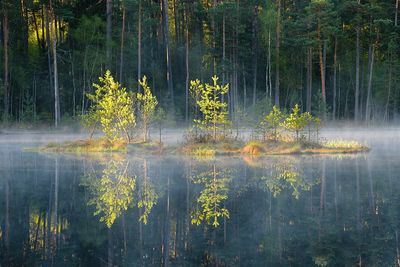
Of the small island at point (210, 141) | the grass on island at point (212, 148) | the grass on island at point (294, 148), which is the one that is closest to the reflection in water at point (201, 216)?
the grass on island at point (212, 148)

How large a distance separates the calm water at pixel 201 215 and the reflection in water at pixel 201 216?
2cm

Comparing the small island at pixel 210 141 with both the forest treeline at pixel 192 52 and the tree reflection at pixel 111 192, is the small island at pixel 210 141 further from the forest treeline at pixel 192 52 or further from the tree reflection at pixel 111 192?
the forest treeline at pixel 192 52

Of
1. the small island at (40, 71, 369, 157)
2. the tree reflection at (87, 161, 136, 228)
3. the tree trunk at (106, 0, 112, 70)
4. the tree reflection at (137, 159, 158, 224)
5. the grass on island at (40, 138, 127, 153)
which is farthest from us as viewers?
the tree trunk at (106, 0, 112, 70)

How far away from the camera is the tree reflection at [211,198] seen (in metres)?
12.2

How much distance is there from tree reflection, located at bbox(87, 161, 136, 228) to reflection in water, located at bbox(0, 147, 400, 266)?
0.09 ft

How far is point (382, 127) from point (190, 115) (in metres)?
17.9

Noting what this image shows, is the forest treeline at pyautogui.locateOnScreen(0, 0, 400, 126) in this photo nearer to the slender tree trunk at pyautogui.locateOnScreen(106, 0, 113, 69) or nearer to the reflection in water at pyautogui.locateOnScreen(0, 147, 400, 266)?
the slender tree trunk at pyautogui.locateOnScreen(106, 0, 113, 69)

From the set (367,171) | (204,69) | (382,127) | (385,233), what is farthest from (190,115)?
(385,233)

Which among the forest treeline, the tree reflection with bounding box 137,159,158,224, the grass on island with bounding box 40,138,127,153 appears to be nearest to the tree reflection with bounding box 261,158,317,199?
the tree reflection with bounding box 137,159,158,224

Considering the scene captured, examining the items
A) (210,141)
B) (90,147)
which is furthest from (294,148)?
(90,147)

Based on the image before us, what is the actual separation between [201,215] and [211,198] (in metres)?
1.99

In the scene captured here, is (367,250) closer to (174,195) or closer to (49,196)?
(174,195)

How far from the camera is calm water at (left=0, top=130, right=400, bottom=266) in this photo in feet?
30.4

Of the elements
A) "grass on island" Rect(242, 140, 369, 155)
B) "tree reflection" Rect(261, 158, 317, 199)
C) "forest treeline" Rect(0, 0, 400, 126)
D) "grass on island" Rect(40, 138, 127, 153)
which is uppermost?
"forest treeline" Rect(0, 0, 400, 126)
